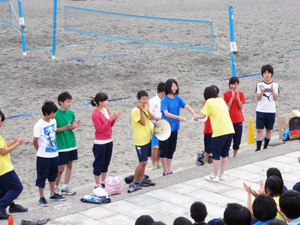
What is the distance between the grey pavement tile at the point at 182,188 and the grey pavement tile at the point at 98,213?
1.22 metres

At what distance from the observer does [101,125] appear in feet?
22.4

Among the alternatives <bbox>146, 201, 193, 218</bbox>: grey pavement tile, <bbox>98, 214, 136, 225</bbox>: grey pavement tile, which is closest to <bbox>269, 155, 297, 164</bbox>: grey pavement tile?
<bbox>146, 201, 193, 218</bbox>: grey pavement tile

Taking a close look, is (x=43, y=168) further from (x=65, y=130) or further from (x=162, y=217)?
(x=162, y=217)

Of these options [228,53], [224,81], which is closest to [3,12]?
[228,53]

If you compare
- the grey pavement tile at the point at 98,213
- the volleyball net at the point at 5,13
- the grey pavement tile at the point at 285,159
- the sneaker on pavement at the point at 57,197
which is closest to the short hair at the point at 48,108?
the sneaker on pavement at the point at 57,197

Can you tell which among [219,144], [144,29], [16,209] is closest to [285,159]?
[219,144]

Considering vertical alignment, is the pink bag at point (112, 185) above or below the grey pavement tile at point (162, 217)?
above

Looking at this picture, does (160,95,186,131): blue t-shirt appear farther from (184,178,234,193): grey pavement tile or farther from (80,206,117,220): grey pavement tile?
(80,206,117,220): grey pavement tile

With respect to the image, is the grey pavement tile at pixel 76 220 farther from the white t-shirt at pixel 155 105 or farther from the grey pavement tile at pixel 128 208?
the white t-shirt at pixel 155 105

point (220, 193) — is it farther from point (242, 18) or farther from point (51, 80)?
point (242, 18)

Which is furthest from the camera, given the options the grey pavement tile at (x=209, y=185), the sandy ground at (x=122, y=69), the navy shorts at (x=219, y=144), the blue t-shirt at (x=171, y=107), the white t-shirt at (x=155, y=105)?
the sandy ground at (x=122, y=69)

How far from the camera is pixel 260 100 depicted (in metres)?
8.58

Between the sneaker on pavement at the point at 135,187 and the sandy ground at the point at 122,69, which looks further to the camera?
the sandy ground at the point at 122,69

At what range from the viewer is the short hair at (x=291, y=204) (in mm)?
3980
